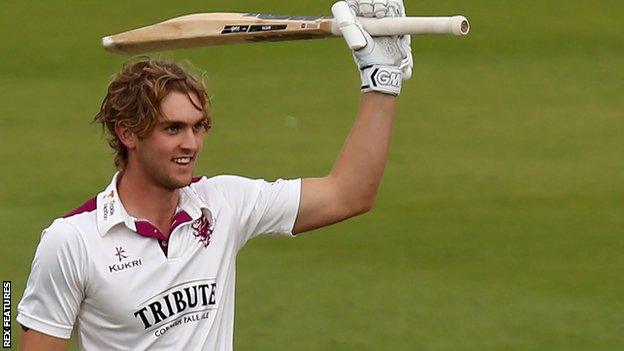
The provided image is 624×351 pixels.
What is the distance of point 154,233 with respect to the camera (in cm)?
479

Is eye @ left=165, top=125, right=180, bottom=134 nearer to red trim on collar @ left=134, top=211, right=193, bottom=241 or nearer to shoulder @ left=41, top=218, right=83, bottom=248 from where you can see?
red trim on collar @ left=134, top=211, right=193, bottom=241

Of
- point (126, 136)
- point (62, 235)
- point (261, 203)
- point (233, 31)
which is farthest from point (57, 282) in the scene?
point (233, 31)

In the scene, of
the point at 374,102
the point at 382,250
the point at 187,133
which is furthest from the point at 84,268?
the point at 382,250

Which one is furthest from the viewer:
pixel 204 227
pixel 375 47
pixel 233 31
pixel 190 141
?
pixel 233 31

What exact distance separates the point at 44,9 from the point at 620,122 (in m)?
6.33

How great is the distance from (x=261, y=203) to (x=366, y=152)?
0.38 m

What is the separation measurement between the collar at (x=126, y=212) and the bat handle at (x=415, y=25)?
0.79 metres

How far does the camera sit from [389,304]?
891 centimetres

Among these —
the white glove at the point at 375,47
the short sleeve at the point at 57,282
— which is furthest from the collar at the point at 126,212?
the white glove at the point at 375,47

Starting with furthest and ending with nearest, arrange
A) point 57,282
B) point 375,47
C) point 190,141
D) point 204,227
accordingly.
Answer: point 375,47 < point 204,227 < point 190,141 < point 57,282

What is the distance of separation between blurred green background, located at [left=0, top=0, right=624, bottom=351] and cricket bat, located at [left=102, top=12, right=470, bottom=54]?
297cm

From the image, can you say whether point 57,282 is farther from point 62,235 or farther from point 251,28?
point 251,28

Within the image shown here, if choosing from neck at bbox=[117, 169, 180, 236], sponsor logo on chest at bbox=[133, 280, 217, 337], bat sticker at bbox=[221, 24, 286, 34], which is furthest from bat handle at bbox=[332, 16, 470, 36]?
sponsor logo on chest at bbox=[133, 280, 217, 337]

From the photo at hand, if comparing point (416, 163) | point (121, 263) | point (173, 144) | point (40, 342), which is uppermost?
point (416, 163)
